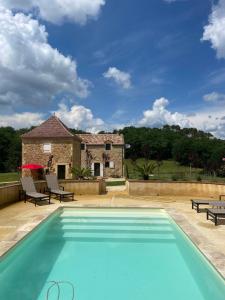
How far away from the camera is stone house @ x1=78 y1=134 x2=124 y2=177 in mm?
40469

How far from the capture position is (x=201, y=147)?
72.1m

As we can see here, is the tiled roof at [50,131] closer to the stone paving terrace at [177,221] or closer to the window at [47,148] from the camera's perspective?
the window at [47,148]

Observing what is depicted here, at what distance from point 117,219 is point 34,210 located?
3.22 metres

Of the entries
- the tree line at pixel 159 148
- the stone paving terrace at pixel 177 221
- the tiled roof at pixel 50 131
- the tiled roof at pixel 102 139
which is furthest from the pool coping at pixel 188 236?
the tree line at pixel 159 148

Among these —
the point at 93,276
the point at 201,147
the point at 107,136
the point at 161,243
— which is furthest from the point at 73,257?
the point at 201,147

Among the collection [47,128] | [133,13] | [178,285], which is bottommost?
[178,285]

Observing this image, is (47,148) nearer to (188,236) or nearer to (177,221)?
(177,221)

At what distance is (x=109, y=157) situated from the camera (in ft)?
134

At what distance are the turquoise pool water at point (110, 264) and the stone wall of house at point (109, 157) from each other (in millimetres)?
28833

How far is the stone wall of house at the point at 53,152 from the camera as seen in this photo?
29.8 metres

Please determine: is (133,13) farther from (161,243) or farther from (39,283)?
(39,283)

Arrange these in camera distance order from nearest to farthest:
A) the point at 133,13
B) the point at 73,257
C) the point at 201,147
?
the point at 73,257
the point at 133,13
the point at 201,147

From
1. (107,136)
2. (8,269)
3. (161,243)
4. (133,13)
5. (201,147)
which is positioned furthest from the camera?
(201,147)

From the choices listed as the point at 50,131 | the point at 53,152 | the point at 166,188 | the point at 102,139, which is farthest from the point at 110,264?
the point at 102,139
